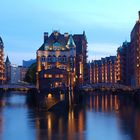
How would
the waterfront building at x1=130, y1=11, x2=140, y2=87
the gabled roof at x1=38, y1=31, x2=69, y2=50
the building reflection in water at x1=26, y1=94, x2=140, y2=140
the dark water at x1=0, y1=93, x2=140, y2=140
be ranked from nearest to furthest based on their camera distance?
the dark water at x1=0, y1=93, x2=140, y2=140, the building reflection in water at x1=26, y1=94, x2=140, y2=140, the waterfront building at x1=130, y1=11, x2=140, y2=87, the gabled roof at x1=38, y1=31, x2=69, y2=50

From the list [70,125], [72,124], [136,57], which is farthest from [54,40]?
[70,125]

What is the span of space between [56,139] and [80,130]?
32.4 feet

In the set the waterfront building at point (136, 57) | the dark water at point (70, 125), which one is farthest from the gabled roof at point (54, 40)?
the dark water at point (70, 125)

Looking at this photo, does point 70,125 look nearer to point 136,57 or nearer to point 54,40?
point 54,40

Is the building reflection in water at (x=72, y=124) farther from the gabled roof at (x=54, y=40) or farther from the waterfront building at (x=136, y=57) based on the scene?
the gabled roof at (x=54, y=40)

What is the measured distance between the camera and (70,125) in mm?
83062

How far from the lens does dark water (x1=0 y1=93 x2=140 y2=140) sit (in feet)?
233

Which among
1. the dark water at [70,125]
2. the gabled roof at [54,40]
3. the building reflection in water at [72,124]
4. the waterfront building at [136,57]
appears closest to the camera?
the dark water at [70,125]

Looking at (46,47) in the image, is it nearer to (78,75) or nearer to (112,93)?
(78,75)

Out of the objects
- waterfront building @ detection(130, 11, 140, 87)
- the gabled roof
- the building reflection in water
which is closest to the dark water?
the building reflection in water

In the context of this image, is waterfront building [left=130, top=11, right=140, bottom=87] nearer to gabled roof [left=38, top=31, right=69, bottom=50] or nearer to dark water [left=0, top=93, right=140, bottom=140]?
gabled roof [left=38, top=31, right=69, bottom=50]

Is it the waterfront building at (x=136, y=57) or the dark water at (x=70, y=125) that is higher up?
the waterfront building at (x=136, y=57)

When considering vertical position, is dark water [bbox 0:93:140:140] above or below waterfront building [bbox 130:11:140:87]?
below

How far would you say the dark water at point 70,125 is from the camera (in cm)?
7088
